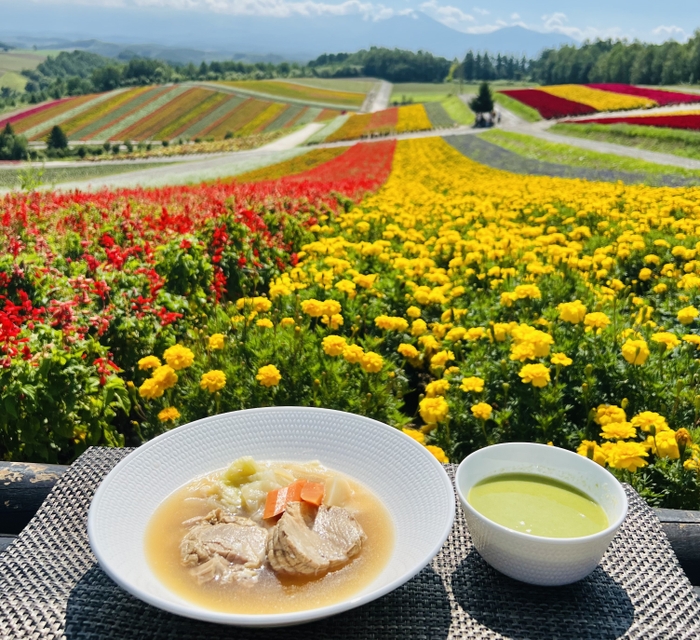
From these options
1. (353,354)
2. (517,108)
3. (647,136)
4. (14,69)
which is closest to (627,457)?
(353,354)

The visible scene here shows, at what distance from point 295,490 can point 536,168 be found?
18.7m

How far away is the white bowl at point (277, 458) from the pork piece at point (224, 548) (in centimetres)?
10

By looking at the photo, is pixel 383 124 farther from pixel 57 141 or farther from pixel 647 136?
pixel 57 141

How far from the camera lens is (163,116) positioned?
58750 mm

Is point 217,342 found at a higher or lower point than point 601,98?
lower

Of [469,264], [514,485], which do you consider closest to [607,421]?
[514,485]

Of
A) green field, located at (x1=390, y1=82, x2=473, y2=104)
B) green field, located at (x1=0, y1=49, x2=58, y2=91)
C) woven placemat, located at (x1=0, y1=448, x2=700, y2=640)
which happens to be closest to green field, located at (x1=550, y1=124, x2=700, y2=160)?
woven placemat, located at (x1=0, y1=448, x2=700, y2=640)

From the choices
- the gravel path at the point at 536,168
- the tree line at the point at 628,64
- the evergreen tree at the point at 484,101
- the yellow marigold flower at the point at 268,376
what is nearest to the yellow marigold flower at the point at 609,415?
the yellow marigold flower at the point at 268,376

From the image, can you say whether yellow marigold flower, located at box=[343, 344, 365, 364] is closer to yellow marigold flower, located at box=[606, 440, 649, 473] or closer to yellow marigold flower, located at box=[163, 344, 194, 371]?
yellow marigold flower, located at box=[163, 344, 194, 371]

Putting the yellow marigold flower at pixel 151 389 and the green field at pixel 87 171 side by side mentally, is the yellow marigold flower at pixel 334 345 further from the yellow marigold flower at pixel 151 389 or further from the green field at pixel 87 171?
the green field at pixel 87 171

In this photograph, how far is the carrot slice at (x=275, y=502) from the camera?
145 centimetres

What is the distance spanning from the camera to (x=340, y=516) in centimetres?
145

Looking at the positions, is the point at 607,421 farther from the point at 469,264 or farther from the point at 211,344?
the point at 469,264

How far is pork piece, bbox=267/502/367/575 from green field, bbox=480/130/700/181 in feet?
43.0
